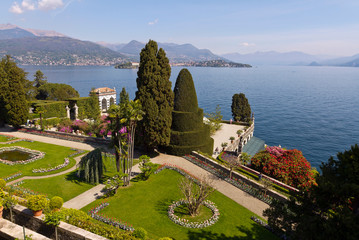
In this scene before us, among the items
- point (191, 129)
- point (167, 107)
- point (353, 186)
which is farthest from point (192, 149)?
point (353, 186)

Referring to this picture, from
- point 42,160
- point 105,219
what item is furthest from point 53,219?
point 42,160

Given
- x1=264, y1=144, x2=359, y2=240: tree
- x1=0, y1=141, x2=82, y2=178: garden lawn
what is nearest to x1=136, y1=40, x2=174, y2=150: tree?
x1=0, y1=141, x2=82, y2=178: garden lawn

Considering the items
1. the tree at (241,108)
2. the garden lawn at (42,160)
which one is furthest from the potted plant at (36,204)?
the tree at (241,108)

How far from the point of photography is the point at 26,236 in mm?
12797

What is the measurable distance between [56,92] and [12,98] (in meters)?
24.2

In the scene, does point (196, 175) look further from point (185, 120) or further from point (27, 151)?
point (27, 151)

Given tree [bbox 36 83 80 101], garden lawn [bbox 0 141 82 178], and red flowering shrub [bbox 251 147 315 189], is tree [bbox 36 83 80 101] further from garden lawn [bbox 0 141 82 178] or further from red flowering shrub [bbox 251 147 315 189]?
red flowering shrub [bbox 251 147 315 189]

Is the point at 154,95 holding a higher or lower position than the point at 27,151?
higher

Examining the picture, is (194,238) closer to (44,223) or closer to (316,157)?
(44,223)

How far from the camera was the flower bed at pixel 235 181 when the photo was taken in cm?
2105

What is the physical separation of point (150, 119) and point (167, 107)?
2.94 m

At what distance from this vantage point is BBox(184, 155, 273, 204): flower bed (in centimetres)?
2105

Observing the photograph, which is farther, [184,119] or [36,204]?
[184,119]

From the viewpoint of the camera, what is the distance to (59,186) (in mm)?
21891
